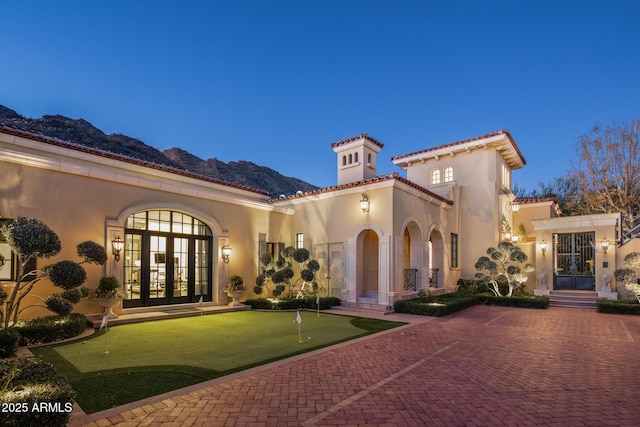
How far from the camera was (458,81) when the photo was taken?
86.2 ft

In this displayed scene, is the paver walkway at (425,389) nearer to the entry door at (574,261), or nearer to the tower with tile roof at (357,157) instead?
the tower with tile roof at (357,157)

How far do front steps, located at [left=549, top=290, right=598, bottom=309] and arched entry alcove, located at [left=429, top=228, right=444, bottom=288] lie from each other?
15.9 feet

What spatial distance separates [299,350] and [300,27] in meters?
26.1

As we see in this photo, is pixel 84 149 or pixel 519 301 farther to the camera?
pixel 519 301

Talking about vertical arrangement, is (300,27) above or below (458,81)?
above

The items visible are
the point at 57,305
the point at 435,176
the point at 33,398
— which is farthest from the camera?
the point at 435,176

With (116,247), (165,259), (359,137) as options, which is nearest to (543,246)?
(359,137)

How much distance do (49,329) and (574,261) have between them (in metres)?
20.8

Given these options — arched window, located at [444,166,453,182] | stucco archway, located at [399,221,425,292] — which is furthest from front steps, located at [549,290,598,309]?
arched window, located at [444,166,453,182]

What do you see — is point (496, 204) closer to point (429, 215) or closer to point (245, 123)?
point (429, 215)

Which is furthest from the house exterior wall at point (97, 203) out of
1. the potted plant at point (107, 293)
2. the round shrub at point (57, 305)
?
the round shrub at point (57, 305)

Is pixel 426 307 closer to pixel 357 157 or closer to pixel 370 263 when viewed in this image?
pixel 370 263

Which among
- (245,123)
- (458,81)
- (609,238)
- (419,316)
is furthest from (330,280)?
(245,123)

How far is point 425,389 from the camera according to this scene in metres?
5.15
